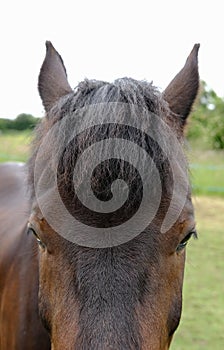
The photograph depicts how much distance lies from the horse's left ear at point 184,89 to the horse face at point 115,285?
9.5 inches

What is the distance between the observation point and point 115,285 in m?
1.78

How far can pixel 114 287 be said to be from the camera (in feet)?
5.82

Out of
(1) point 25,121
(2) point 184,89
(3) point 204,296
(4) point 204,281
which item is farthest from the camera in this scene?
(4) point 204,281

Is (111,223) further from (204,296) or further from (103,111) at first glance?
(204,296)

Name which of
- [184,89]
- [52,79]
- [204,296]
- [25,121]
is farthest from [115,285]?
[204,296]

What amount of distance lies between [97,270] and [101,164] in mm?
356

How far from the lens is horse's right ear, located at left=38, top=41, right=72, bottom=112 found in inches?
98.3

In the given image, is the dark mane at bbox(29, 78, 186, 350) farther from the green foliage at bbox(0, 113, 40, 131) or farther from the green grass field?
the green foliage at bbox(0, 113, 40, 131)

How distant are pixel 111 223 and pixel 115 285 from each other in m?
0.22

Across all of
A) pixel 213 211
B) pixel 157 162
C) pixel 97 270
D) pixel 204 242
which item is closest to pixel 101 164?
pixel 157 162

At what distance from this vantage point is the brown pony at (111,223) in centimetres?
177

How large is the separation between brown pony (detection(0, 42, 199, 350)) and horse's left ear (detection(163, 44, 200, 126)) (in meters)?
0.16

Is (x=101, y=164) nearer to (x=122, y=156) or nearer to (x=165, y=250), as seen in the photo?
(x=122, y=156)

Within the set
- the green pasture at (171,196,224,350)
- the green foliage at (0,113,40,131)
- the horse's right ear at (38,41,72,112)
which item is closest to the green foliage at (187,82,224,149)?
the green pasture at (171,196,224,350)
